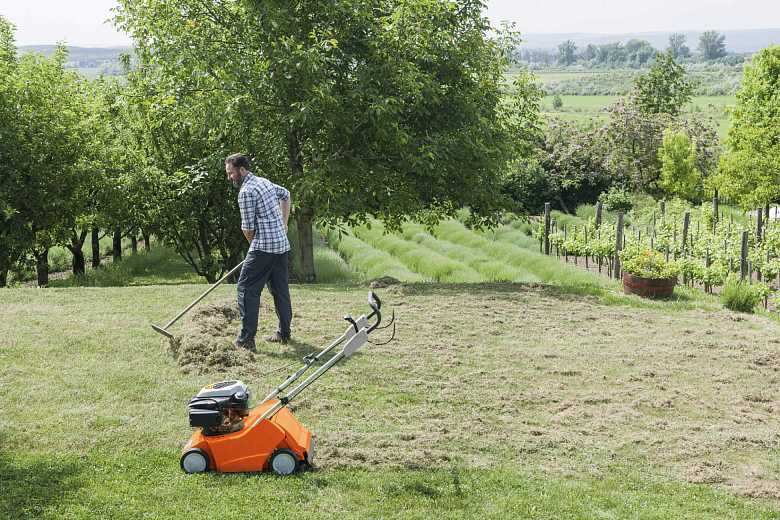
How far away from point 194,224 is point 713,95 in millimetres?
104780

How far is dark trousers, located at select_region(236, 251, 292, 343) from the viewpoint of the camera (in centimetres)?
820

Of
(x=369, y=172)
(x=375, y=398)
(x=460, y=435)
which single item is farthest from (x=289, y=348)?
(x=369, y=172)

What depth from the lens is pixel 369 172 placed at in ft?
49.3

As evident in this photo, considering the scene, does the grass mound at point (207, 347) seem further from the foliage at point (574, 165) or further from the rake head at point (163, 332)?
the foliage at point (574, 165)

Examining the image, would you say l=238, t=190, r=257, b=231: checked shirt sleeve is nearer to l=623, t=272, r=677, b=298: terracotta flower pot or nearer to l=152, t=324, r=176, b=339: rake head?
l=152, t=324, r=176, b=339: rake head

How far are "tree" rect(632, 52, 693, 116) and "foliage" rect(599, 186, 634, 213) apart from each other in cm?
1376

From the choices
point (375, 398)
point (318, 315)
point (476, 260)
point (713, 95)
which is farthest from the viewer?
point (713, 95)

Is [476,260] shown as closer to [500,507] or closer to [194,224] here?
[194,224]

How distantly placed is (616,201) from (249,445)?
25.9 meters

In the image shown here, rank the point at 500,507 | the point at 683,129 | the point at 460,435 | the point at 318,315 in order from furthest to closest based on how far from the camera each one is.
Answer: the point at 683,129 < the point at 318,315 < the point at 460,435 < the point at 500,507

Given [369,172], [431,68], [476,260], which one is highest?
[431,68]

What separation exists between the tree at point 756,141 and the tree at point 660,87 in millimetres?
11420

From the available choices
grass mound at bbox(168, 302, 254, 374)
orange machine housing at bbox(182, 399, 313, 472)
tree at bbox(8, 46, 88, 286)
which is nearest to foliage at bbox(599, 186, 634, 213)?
tree at bbox(8, 46, 88, 286)

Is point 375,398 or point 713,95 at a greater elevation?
point 713,95
